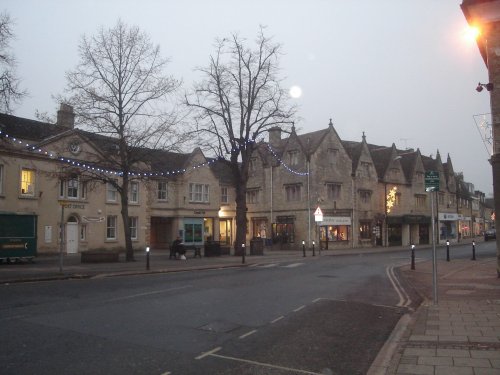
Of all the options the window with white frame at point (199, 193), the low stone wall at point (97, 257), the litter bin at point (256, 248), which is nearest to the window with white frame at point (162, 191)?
the window with white frame at point (199, 193)

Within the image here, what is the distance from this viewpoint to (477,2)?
14539 millimetres

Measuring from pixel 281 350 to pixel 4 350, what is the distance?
4018 millimetres

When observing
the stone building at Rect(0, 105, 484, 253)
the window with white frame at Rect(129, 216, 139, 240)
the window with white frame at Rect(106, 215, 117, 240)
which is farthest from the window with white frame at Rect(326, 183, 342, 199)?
the window with white frame at Rect(106, 215, 117, 240)

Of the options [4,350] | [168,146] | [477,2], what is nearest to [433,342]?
[4,350]

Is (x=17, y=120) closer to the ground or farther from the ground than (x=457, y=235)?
farther from the ground

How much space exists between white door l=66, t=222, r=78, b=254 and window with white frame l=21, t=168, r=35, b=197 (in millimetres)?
3505

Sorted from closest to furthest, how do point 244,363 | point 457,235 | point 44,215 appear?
point 244,363 → point 44,215 → point 457,235

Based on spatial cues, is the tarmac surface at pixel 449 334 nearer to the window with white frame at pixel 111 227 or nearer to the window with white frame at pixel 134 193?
the window with white frame at pixel 111 227

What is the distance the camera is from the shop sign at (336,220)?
142ft

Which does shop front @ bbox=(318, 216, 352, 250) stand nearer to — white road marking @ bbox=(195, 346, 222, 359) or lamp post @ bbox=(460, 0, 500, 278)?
lamp post @ bbox=(460, 0, 500, 278)

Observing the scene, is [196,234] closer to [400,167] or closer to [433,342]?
[400,167]

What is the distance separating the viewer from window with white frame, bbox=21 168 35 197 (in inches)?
1149

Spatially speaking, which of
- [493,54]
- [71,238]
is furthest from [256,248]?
[493,54]

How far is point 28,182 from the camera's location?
97.0ft
